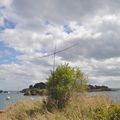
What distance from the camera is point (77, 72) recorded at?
28328mm

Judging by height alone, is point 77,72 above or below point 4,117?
above

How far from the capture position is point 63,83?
91.0 ft

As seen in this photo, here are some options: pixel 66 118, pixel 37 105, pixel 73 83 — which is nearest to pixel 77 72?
pixel 73 83

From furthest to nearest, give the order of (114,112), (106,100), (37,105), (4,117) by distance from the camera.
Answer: (37,105)
(4,117)
(106,100)
(114,112)

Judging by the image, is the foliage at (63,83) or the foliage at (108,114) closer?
the foliage at (108,114)

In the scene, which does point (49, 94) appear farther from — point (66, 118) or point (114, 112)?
point (114, 112)

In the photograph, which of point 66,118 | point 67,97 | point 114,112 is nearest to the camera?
point 114,112

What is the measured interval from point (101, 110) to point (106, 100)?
5639mm

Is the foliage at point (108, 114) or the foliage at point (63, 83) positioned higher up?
the foliage at point (63, 83)

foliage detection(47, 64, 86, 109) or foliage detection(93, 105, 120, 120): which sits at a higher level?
foliage detection(47, 64, 86, 109)

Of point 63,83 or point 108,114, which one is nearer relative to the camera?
point 108,114

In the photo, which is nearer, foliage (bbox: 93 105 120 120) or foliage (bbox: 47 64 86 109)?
foliage (bbox: 93 105 120 120)

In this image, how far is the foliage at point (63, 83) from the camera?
27047mm

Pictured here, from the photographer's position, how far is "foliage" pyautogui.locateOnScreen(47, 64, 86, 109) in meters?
27.0
